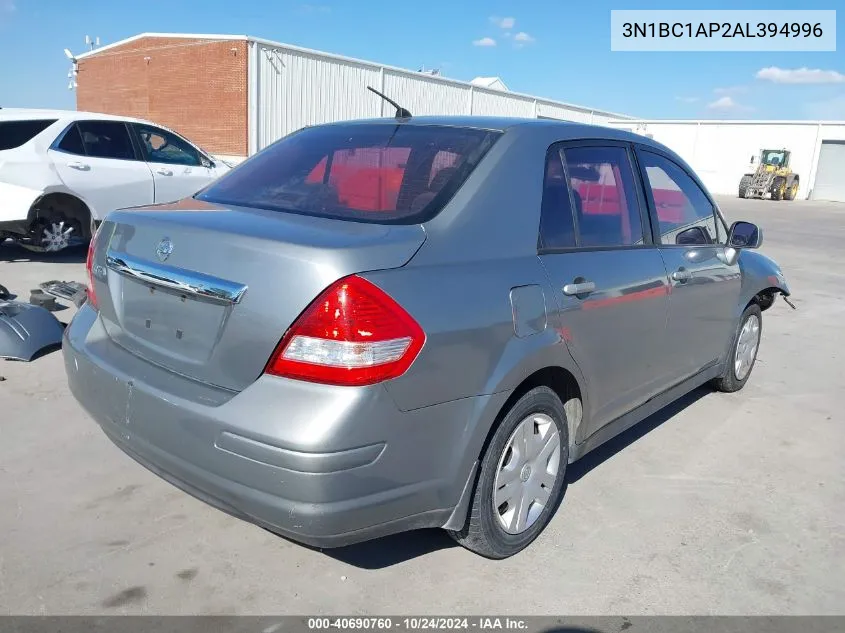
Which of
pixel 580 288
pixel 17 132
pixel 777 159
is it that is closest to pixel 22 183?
pixel 17 132

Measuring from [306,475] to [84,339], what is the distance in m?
1.30

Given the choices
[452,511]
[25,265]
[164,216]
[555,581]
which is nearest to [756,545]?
[555,581]

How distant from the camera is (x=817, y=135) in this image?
43.0 m

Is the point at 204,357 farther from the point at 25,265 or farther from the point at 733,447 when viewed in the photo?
the point at 25,265

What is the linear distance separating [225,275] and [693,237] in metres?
2.86

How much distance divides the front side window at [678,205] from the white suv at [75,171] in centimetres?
606

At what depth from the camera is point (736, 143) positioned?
45.5 meters

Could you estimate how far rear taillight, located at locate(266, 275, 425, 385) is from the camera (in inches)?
82.0

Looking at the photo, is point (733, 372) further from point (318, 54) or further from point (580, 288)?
point (318, 54)

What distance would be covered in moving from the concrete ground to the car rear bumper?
1.45 ft

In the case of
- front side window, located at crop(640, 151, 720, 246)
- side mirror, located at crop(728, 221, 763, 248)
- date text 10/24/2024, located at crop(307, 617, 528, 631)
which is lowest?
date text 10/24/2024, located at crop(307, 617, 528, 631)

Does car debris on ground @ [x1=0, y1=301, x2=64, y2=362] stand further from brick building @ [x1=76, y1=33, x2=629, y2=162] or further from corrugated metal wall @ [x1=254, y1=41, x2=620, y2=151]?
brick building @ [x1=76, y1=33, x2=629, y2=162]

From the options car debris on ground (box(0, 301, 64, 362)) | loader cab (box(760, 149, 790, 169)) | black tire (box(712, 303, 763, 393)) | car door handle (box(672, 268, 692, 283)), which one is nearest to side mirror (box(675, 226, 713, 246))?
car door handle (box(672, 268, 692, 283))

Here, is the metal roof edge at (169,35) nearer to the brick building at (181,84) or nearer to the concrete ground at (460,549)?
the brick building at (181,84)
